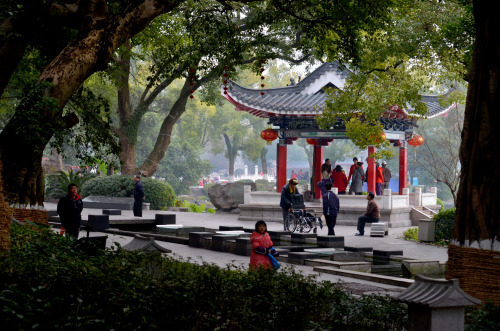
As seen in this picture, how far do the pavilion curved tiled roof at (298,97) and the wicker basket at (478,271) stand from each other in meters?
18.8

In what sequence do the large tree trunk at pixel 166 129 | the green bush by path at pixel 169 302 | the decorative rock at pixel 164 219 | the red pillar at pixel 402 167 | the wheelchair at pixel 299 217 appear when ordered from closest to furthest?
the green bush by path at pixel 169 302 → the wheelchair at pixel 299 217 → the decorative rock at pixel 164 219 → the red pillar at pixel 402 167 → the large tree trunk at pixel 166 129

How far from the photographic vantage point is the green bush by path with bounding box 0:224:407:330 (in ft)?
15.8

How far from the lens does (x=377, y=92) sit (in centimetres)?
1817

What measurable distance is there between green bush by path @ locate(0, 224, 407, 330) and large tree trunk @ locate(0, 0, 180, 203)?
7.43ft

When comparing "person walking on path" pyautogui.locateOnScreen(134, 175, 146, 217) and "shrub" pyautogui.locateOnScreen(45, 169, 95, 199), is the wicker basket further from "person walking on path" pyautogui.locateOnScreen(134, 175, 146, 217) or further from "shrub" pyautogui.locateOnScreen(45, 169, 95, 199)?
"shrub" pyautogui.locateOnScreen(45, 169, 95, 199)

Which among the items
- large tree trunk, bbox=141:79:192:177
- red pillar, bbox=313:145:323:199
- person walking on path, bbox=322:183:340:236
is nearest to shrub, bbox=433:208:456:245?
person walking on path, bbox=322:183:340:236

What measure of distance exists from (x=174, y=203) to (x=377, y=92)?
1523cm

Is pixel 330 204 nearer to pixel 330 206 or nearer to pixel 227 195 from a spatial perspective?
pixel 330 206

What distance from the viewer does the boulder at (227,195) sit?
34.1 meters

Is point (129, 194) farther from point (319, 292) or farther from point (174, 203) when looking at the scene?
point (319, 292)

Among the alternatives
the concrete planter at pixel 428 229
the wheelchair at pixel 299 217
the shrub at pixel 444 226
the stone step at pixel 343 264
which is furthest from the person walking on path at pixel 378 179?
the stone step at pixel 343 264

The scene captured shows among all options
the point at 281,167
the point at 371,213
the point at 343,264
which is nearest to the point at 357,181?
the point at 281,167

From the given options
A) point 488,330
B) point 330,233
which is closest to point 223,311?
point 488,330

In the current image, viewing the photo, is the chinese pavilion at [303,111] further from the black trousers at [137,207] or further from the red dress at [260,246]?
the red dress at [260,246]
